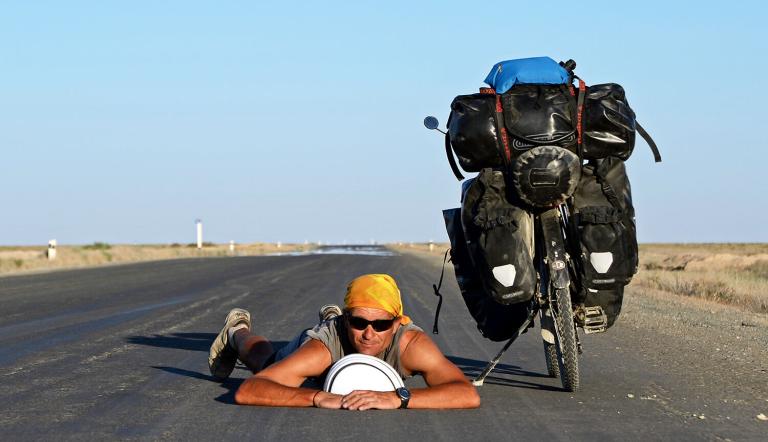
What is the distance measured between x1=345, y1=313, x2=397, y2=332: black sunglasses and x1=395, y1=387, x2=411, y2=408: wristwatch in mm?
400

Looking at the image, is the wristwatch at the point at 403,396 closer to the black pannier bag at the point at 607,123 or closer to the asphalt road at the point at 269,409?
the asphalt road at the point at 269,409

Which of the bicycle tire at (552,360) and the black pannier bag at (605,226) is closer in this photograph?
the black pannier bag at (605,226)

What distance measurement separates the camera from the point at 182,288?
83.6ft

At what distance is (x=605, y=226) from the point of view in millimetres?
8031

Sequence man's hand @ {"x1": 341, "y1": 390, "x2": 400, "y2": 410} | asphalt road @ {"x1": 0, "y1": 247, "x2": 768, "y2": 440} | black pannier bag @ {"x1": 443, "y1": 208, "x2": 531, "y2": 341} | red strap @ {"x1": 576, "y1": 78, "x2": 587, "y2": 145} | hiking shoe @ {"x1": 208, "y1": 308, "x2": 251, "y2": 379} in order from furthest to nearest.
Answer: black pannier bag @ {"x1": 443, "y1": 208, "x2": 531, "y2": 341}
hiking shoe @ {"x1": 208, "y1": 308, "x2": 251, "y2": 379}
red strap @ {"x1": 576, "y1": 78, "x2": 587, "y2": 145}
man's hand @ {"x1": 341, "y1": 390, "x2": 400, "y2": 410}
asphalt road @ {"x1": 0, "y1": 247, "x2": 768, "y2": 440}

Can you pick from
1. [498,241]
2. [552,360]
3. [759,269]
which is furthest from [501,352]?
[759,269]

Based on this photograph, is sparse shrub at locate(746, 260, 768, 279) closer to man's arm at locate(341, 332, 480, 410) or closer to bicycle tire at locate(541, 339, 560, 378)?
bicycle tire at locate(541, 339, 560, 378)

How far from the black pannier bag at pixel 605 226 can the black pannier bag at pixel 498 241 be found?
39cm

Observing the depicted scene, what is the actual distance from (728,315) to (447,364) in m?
11.3

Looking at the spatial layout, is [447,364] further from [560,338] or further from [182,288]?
[182,288]

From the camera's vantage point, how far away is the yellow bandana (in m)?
6.91

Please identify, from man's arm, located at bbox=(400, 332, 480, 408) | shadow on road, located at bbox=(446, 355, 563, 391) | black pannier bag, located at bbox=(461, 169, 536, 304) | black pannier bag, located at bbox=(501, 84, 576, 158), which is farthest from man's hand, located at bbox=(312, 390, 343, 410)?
black pannier bag, located at bbox=(501, 84, 576, 158)

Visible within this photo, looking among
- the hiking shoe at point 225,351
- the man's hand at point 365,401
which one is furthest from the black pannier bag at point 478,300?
the man's hand at point 365,401

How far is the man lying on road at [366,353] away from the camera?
273 inches
